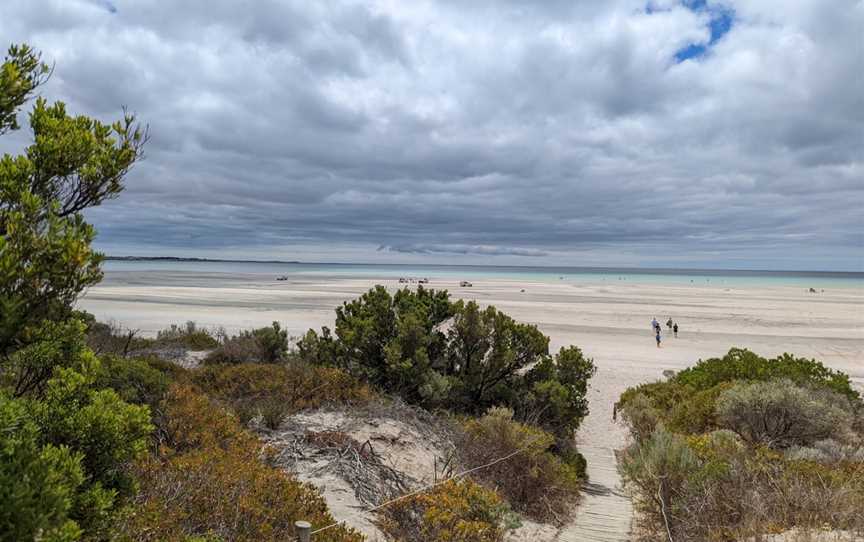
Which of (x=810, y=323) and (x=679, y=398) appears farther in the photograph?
(x=810, y=323)

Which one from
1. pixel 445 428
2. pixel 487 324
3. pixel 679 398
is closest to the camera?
pixel 445 428

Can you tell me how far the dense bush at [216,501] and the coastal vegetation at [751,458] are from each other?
13.2ft

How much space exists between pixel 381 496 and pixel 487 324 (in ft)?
19.5

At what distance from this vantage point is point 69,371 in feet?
9.93

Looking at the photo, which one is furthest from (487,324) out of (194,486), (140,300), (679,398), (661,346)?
(140,300)

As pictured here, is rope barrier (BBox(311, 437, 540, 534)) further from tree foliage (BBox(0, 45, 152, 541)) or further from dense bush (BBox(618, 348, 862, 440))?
dense bush (BBox(618, 348, 862, 440))

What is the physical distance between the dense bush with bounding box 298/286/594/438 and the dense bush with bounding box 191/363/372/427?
105 centimetres

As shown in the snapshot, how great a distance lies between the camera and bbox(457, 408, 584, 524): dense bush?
7.35m

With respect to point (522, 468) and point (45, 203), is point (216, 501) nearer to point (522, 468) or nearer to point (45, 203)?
point (45, 203)

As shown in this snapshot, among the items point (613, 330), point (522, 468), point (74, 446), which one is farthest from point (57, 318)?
point (613, 330)

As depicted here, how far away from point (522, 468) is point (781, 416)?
5.92m

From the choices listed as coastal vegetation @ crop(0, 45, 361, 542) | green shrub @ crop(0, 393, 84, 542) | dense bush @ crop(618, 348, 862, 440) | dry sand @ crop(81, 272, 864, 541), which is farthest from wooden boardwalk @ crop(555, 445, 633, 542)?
green shrub @ crop(0, 393, 84, 542)

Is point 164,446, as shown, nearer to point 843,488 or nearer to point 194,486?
point 194,486

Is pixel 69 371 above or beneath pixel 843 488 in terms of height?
above
